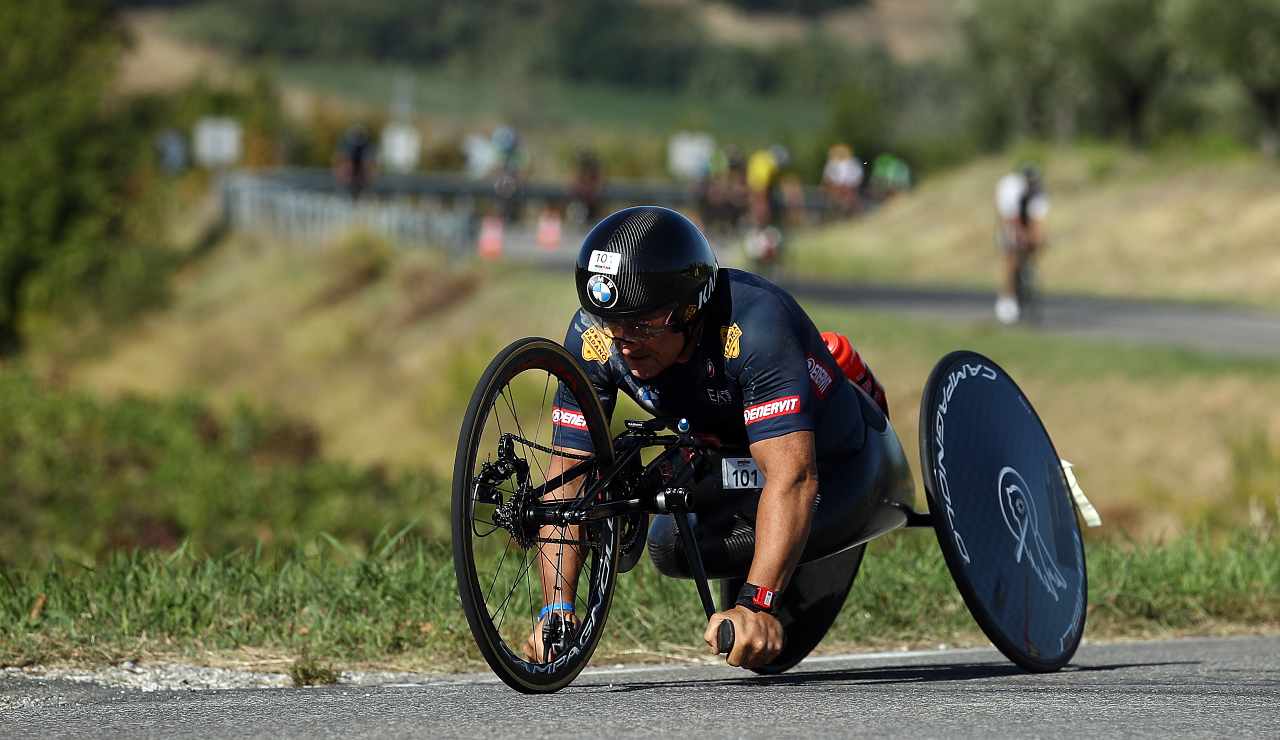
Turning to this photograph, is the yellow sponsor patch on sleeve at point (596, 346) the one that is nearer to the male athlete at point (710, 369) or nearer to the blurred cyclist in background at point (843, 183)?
the male athlete at point (710, 369)

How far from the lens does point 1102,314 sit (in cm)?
2773

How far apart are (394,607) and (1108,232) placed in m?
33.4

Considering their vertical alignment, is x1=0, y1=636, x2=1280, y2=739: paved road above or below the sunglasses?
below

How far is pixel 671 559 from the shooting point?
573 centimetres

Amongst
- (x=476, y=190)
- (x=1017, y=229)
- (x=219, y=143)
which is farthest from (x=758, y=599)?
(x=476, y=190)

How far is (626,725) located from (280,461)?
80.7ft

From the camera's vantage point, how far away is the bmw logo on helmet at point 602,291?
5.23 metres

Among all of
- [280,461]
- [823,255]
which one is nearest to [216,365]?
[280,461]

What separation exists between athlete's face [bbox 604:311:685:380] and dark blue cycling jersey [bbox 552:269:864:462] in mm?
64

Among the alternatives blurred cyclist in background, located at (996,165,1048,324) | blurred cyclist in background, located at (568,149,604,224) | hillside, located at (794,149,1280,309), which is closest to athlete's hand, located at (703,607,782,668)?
blurred cyclist in background, located at (996,165,1048,324)

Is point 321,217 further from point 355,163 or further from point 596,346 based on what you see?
point 596,346

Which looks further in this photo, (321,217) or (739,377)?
(321,217)

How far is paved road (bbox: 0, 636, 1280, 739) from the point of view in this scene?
4621 mm

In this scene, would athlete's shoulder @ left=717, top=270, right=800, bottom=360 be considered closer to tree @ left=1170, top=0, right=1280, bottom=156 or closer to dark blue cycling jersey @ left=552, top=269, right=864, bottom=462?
dark blue cycling jersey @ left=552, top=269, right=864, bottom=462
